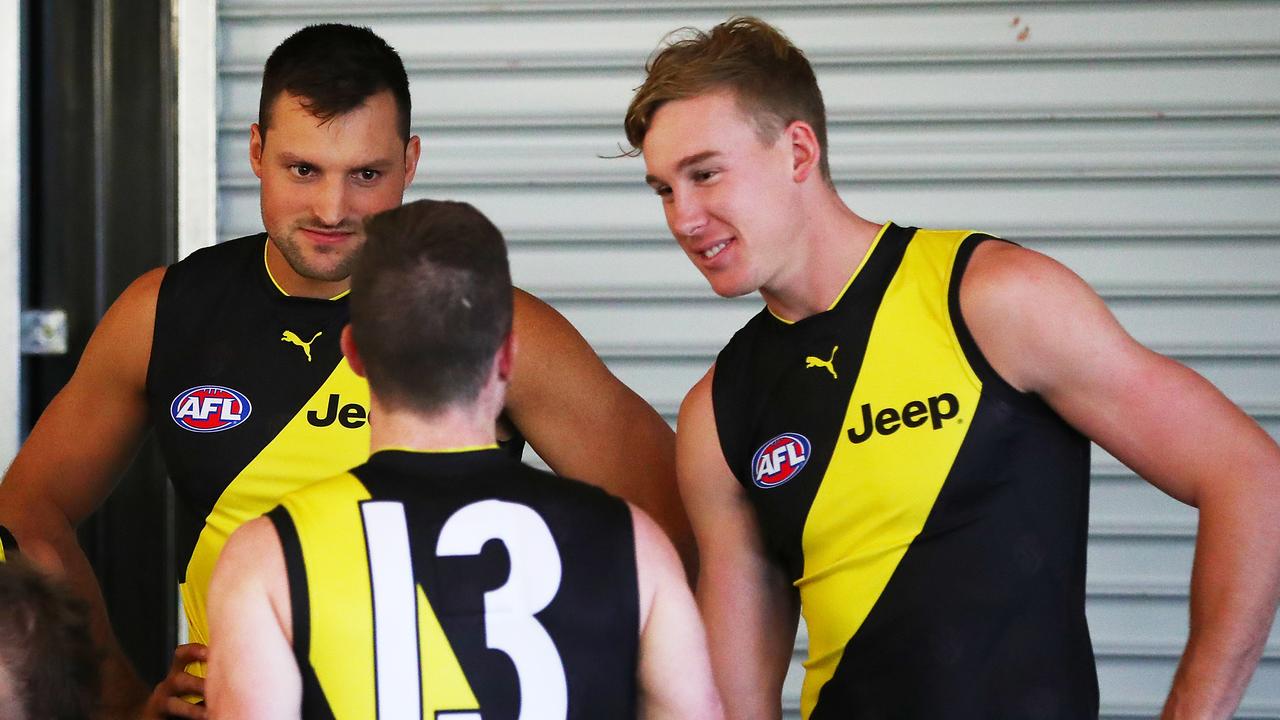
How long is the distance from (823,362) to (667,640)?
0.72m

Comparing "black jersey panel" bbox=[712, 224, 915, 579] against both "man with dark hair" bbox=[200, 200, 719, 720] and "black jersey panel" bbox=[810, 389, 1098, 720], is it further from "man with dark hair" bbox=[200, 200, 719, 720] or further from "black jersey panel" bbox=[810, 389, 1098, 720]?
"man with dark hair" bbox=[200, 200, 719, 720]

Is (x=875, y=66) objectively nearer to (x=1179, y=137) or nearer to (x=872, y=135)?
(x=872, y=135)

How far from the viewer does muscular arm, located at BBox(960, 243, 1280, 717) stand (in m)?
1.96

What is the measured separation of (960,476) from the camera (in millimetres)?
2137

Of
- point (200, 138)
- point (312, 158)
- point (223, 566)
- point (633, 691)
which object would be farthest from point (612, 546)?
point (200, 138)

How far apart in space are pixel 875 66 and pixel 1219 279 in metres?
1.04

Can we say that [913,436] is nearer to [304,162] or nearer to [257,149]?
[304,162]

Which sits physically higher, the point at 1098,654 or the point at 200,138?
the point at 200,138

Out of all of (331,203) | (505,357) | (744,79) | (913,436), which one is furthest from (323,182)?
(913,436)

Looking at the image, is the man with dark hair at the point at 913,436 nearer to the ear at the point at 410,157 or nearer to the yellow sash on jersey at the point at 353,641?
the ear at the point at 410,157

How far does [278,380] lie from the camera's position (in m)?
2.52

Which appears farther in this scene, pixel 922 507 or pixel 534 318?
pixel 534 318

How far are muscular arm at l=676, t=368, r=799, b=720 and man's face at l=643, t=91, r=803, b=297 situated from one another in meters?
0.26

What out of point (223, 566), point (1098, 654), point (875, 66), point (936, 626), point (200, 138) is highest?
point (875, 66)
